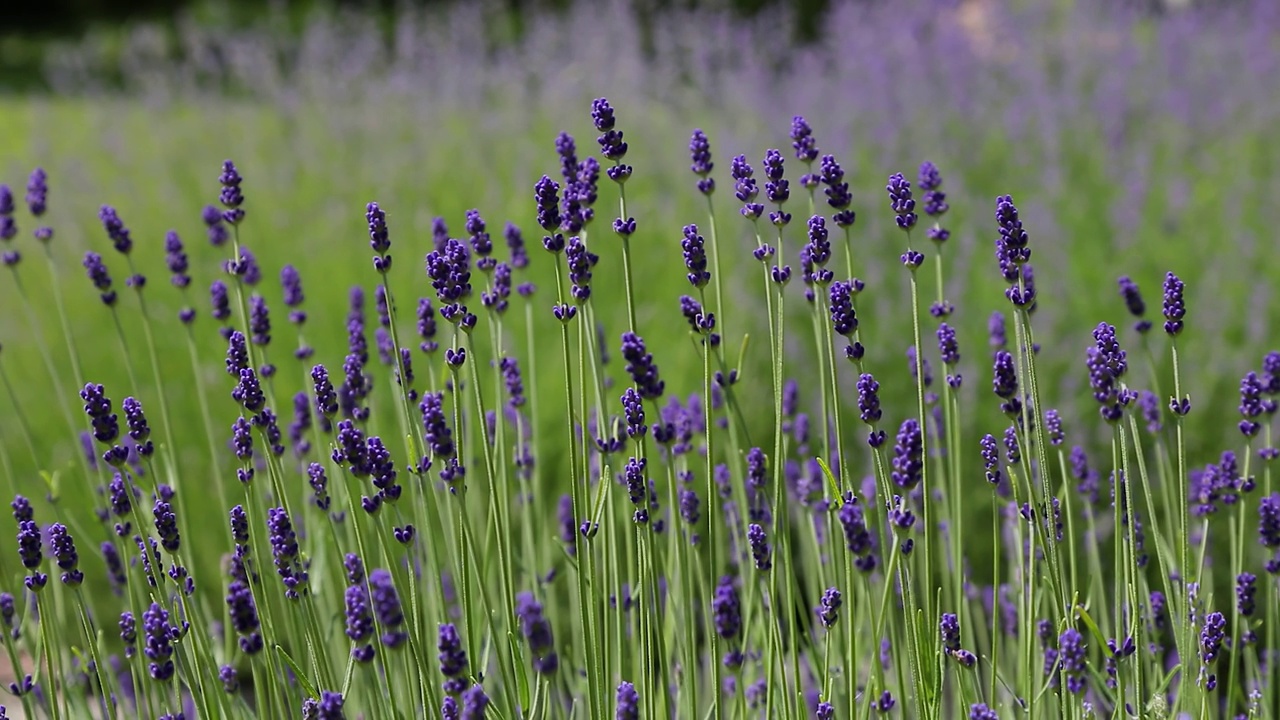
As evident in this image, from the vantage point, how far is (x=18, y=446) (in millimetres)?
4668

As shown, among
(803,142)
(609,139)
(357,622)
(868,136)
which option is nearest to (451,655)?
(357,622)

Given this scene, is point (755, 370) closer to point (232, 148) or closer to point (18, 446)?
point (18, 446)

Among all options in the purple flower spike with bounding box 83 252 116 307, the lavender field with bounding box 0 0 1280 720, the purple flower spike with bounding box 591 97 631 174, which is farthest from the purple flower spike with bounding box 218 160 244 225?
the purple flower spike with bounding box 591 97 631 174

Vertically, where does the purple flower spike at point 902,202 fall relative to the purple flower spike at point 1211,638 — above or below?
above

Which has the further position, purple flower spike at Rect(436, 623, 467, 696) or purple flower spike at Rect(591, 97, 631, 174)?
purple flower spike at Rect(591, 97, 631, 174)

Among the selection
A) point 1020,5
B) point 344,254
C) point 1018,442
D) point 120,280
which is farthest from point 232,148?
point 1018,442

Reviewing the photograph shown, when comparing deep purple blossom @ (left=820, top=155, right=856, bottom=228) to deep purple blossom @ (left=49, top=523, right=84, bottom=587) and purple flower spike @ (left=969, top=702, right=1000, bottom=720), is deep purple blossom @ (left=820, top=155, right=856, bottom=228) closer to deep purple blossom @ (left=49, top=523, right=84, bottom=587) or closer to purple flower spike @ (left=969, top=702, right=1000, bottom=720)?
purple flower spike @ (left=969, top=702, right=1000, bottom=720)

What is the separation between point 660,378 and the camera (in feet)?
13.8

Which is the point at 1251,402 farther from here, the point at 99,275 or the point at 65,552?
the point at 99,275

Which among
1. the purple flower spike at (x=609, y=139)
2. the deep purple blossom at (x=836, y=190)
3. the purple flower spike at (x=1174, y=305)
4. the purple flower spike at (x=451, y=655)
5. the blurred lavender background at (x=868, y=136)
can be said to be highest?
the blurred lavender background at (x=868, y=136)

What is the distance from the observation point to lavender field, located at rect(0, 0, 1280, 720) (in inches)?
62.1

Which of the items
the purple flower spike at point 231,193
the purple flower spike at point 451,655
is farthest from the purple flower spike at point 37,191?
the purple flower spike at point 451,655

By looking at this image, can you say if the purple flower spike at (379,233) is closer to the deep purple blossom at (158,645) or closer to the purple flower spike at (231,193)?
the purple flower spike at (231,193)

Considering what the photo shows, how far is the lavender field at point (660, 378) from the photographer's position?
1.58 metres
